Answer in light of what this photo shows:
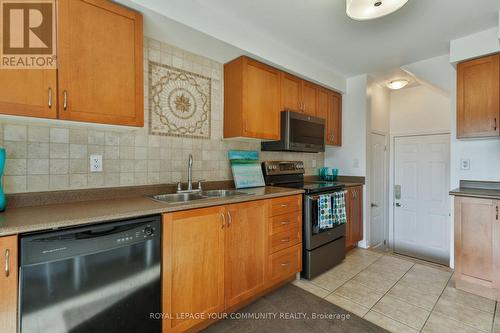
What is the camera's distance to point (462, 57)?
237 cm

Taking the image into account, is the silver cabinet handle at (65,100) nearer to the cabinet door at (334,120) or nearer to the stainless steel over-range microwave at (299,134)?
the stainless steel over-range microwave at (299,134)

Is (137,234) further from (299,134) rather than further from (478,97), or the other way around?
(478,97)

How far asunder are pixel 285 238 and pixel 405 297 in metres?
1.15

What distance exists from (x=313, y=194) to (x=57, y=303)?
2037mm

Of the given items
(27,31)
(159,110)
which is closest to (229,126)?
(159,110)

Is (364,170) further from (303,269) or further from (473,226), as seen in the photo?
(303,269)

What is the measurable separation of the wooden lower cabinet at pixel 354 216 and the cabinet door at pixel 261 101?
1.33 meters

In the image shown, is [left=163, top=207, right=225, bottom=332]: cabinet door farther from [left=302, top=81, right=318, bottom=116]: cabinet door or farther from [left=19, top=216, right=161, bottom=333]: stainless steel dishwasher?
[left=302, top=81, right=318, bottom=116]: cabinet door

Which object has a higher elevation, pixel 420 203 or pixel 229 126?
pixel 229 126

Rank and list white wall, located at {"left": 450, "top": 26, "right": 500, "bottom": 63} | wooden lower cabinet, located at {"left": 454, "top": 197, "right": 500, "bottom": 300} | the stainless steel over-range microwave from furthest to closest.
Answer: the stainless steel over-range microwave → white wall, located at {"left": 450, "top": 26, "right": 500, "bottom": 63} → wooden lower cabinet, located at {"left": 454, "top": 197, "right": 500, "bottom": 300}

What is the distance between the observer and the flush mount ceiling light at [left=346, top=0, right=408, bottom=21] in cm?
147

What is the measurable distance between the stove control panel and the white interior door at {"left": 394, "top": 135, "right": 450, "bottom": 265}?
5.94 ft

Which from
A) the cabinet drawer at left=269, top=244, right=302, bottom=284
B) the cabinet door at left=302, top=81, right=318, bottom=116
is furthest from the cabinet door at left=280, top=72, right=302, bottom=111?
the cabinet drawer at left=269, top=244, right=302, bottom=284

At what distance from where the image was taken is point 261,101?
98.1 inches
